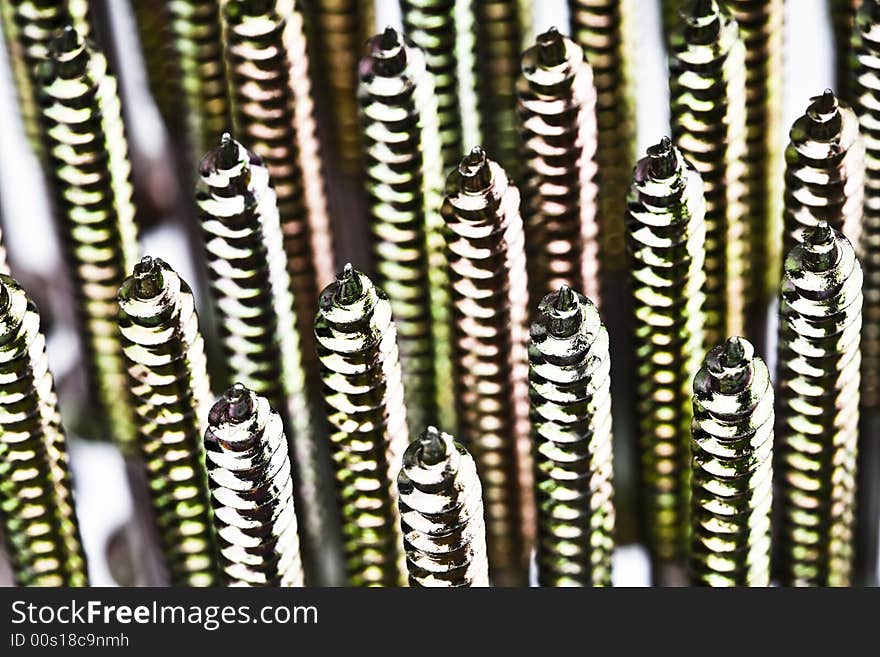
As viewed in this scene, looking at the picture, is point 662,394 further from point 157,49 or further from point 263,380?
point 157,49

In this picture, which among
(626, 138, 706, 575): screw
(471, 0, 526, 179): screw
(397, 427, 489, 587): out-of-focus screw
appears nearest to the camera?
(397, 427, 489, 587): out-of-focus screw

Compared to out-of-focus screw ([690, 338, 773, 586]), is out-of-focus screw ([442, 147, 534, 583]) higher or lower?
higher

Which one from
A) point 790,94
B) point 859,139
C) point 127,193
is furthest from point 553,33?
point 790,94

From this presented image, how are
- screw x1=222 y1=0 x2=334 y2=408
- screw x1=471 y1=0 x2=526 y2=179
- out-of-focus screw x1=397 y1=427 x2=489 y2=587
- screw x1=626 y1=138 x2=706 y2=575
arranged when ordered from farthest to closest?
screw x1=471 y1=0 x2=526 y2=179 < screw x1=222 y1=0 x2=334 y2=408 < screw x1=626 y1=138 x2=706 y2=575 < out-of-focus screw x1=397 y1=427 x2=489 y2=587

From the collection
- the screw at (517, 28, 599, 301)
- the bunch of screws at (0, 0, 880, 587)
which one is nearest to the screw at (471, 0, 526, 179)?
the bunch of screws at (0, 0, 880, 587)

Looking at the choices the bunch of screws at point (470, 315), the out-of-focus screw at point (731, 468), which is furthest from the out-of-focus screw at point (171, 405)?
the out-of-focus screw at point (731, 468)

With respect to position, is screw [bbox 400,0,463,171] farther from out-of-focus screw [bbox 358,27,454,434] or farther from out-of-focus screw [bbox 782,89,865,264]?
out-of-focus screw [bbox 782,89,865,264]
